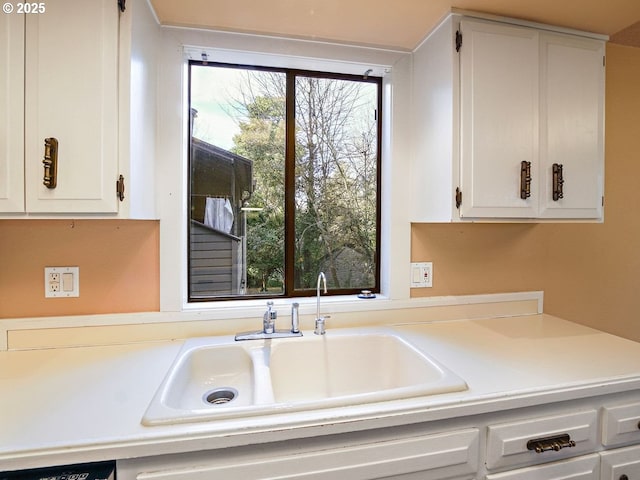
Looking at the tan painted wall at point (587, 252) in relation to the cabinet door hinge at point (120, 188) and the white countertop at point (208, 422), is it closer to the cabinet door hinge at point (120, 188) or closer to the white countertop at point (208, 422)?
the white countertop at point (208, 422)

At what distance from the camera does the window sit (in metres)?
1.59

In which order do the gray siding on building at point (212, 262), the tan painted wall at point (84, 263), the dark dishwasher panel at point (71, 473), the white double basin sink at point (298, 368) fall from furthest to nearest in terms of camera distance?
the gray siding on building at point (212, 262), the tan painted wall at point (84, 263), the white double basin sink at point (298, 368), the dark dishwasher panel at point (71, 473)

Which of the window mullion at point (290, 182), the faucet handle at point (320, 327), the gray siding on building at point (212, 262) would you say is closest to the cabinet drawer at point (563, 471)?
the faucet handle at point (320, 327)

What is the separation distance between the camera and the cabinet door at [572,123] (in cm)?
138

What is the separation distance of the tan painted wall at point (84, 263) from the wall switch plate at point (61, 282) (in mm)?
16

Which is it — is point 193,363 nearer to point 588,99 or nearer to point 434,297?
point 434,297

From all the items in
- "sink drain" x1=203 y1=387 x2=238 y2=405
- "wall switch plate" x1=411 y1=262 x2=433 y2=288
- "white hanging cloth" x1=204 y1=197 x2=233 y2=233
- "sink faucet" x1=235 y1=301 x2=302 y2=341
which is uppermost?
"white hanging cloth" x1=204 y1=197 x2=233 y2=233

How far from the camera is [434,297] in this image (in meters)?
1.66

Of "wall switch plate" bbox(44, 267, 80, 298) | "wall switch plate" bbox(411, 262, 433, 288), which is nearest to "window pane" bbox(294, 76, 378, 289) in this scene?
"wall switch plate" bbox(411, 262, 433, 288)

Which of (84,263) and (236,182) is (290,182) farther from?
(84,263)

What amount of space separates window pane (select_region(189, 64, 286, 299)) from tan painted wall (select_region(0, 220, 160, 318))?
223 mm

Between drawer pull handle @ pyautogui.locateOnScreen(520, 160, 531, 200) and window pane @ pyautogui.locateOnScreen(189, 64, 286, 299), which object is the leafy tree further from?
drawer pull handle @ pyautogui.locateOnScreen(520, 160, 531, 200)

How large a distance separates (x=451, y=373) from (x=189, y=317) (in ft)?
3.44

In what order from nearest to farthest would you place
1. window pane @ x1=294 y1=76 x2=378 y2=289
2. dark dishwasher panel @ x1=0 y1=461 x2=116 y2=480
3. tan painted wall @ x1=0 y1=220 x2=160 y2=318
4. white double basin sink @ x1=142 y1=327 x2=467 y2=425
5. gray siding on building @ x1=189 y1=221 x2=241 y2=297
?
dark dishwasher panel @ x1=0 y1=461 x2=116 y2=480, white double basin sink @ x1=142 y1=327 x2=467 y2=425, tan painted wall @ x1=0 y1=220 x2=160 y2=318, gray siding on building @ x1=189 y1=221 x2=241 y2=297, window pane @ x1=294 y1=76 x2=378 y2=289
